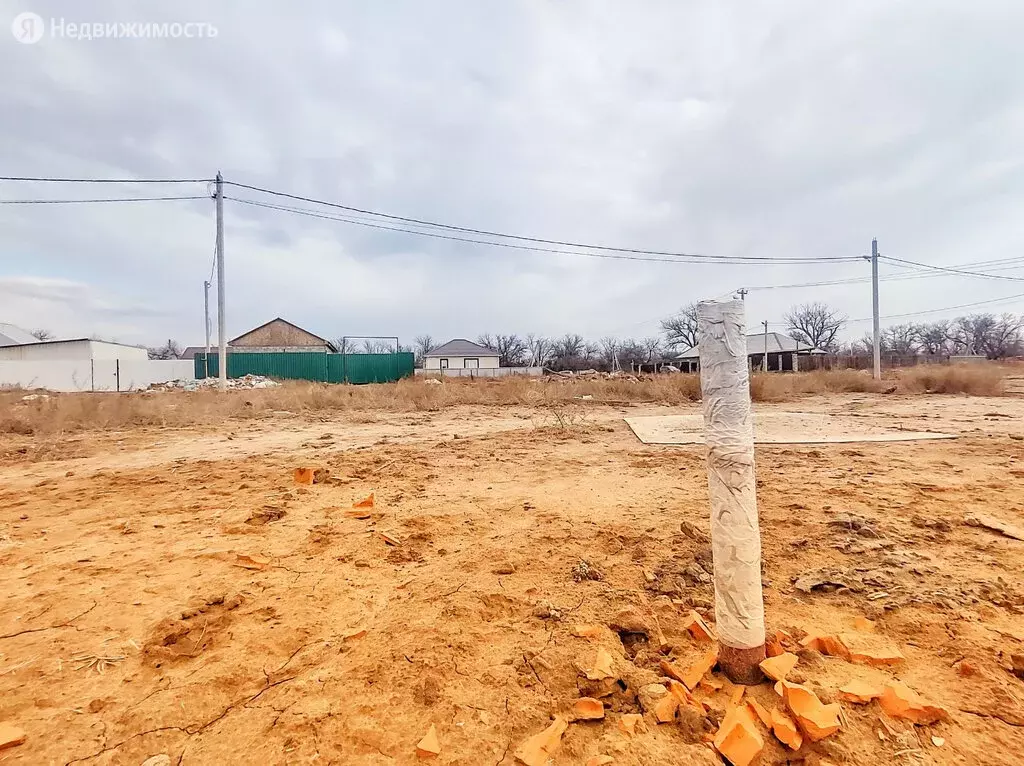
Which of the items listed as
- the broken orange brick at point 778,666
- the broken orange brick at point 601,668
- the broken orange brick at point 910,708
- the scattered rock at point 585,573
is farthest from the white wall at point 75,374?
the broken orange brick at point 910,708

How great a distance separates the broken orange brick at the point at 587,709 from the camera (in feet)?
4.80

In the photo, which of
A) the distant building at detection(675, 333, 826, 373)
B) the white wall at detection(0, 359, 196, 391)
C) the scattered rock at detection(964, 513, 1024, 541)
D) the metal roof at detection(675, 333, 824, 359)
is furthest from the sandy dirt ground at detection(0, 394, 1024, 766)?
the metal roof at detection(675, 333, 824, 359)

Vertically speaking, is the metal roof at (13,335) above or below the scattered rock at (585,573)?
above

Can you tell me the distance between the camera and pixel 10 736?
142 centimetres

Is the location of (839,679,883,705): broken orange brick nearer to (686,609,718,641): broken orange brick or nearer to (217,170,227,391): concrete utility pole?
(686,609,718,641): broken orange brick

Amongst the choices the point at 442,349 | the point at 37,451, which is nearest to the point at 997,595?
the point at 37,451

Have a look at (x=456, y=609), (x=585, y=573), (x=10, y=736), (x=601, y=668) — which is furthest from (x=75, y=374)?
(x=601, y=668)

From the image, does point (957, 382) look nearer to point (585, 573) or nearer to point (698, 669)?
point (585, 573)

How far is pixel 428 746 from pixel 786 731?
999mm

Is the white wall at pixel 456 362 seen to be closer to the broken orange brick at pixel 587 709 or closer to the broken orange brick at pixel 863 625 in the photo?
the broken orange brick at pixel 863 625

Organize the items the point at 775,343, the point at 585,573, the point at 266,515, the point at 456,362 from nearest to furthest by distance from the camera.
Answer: the point at 585,573 → the point at 266,515 → the point at 775,343 → the point at 456,362

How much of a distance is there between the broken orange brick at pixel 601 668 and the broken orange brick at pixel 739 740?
1.27 ft

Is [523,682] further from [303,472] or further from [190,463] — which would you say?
[190,463]

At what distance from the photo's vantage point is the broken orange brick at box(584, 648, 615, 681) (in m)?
1.63
